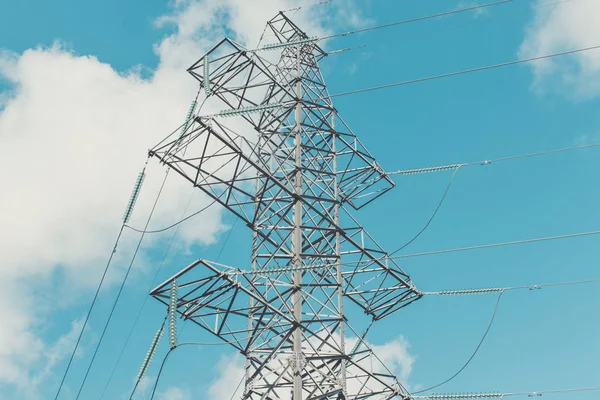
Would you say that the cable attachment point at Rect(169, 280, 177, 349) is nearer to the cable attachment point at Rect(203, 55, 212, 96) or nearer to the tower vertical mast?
the tower vertical mast

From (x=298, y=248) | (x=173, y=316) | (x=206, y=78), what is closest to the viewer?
(x=173, y=316)

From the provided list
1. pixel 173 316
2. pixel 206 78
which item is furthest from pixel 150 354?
pixel 206 78

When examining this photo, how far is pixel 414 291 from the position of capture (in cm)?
2241

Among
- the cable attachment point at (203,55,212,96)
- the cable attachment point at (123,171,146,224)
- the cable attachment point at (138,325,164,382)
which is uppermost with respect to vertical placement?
the cable attachment point at (203,55,212,96)

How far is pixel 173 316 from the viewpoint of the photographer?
1712 cm

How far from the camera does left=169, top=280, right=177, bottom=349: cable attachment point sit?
16.6 metres

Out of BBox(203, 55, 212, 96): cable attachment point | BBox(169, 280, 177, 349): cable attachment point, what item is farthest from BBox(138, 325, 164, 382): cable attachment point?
BBox(203, 55, 212, 96): cable attachment point

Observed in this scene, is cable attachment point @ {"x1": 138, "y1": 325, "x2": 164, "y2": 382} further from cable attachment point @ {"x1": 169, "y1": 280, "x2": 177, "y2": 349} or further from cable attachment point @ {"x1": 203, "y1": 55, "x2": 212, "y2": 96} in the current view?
cable attachment point @ {"x1": 203, "y1": 55, "x2": 212, "y2": 96}

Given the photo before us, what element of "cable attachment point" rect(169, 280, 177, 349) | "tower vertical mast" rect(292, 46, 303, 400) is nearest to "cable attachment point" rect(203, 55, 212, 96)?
"tower vertical mast" rect(292, 46, 303, 400)

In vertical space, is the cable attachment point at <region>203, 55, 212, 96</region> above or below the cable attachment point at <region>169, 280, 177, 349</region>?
above

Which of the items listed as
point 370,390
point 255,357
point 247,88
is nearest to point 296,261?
point 255,357

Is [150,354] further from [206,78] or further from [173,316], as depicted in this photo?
[206,78]

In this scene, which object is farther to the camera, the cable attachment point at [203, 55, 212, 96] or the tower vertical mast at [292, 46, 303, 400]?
the cable attachment point at [203, 55, 212, 96]

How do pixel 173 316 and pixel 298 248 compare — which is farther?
pixel 298 248
